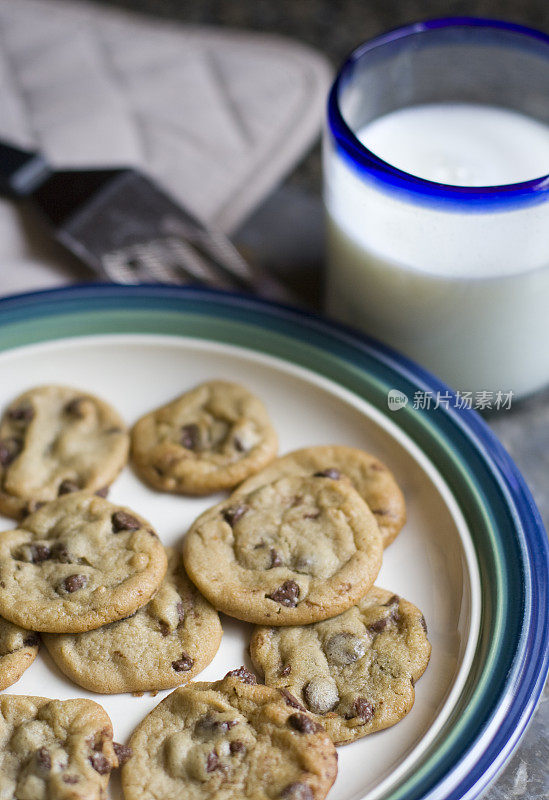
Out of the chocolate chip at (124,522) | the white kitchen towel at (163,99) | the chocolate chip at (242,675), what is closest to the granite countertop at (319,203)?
the white kitchen towel at (163,99)

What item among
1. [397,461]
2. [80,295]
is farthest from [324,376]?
[80,295]

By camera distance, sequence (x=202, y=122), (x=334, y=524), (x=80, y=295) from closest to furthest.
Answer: (x=334, y=524) < (x=80, y=295) < (x=202, y=122)

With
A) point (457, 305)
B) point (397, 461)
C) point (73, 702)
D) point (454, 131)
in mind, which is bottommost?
point (73, 702)

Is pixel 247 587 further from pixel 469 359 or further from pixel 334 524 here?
pixel 469 359

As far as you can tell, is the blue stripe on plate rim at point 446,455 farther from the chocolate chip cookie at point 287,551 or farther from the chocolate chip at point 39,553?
the chocolate chip at point 39,553

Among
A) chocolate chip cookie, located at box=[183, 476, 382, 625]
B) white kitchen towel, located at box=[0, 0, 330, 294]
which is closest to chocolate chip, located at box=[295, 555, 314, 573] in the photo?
chocolate chip cookie, located at box=[183, 476, 382, 625]

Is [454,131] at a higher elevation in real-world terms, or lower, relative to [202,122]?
higher

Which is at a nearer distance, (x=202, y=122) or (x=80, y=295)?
(x=80, y=295)
